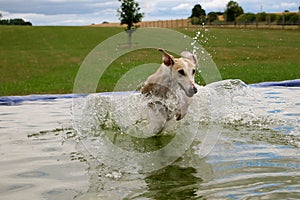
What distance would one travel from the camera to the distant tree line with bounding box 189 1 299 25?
62.6 metres

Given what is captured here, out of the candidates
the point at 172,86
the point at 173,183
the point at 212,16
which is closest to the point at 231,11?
the point at 212,16

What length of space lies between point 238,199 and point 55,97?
911cm

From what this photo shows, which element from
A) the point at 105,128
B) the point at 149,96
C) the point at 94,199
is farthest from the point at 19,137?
the point at 94,199

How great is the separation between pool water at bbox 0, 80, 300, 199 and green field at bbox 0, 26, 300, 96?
6.79m

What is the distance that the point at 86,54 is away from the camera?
37.7 m

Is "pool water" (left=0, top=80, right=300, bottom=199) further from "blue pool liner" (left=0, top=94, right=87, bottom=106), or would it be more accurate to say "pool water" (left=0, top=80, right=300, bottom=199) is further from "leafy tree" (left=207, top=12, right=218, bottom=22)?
"leafy tree" (left=207, top=12, right=218, bottom=22)

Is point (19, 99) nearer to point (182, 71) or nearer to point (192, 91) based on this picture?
point (182, 71)

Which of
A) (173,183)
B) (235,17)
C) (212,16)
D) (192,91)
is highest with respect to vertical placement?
(212,16)

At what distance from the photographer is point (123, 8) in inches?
1577

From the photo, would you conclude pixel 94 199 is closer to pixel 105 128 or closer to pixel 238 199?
pixel 238 199

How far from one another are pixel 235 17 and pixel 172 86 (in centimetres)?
6974

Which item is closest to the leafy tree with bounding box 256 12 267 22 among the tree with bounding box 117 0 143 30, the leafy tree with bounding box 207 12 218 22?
the leafy tree with bounding box 207 12 218 22

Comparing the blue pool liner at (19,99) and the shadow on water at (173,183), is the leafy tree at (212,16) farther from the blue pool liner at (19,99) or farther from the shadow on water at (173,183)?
the shadow on water at (173,183)

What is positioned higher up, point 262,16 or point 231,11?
point 231,11
